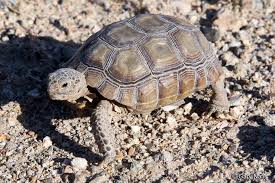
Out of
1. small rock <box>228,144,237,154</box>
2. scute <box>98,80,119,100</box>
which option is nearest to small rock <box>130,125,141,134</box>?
scute <box>98,80,119,100</box>

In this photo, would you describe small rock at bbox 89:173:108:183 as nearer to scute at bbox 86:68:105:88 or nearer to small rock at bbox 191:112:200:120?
scute at bbox 86:68:105:88

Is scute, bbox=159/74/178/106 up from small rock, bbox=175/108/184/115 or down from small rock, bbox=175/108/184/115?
up

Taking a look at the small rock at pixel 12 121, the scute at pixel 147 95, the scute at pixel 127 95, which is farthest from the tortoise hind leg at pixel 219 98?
the small rock at pixel 12 121

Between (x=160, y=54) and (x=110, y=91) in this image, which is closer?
(x=110, y=91)

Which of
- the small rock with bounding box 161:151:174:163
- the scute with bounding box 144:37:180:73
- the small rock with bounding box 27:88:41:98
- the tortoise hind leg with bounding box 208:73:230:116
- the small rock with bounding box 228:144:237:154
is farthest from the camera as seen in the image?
the small rock with bounding box 27:88:41:98

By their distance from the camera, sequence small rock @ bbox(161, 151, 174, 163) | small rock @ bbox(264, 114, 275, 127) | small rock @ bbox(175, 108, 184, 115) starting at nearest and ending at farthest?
small rock @ bbox(161, 151, 174, 163) → small rock @ bbox(264, 114, 275, 127) → small rock @ bbox(175, 108, 184, 115)

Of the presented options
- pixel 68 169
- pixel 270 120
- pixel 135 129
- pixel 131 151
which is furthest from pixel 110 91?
pixel 270 120

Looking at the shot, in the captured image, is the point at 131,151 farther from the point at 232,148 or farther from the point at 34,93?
the point at 34,93
